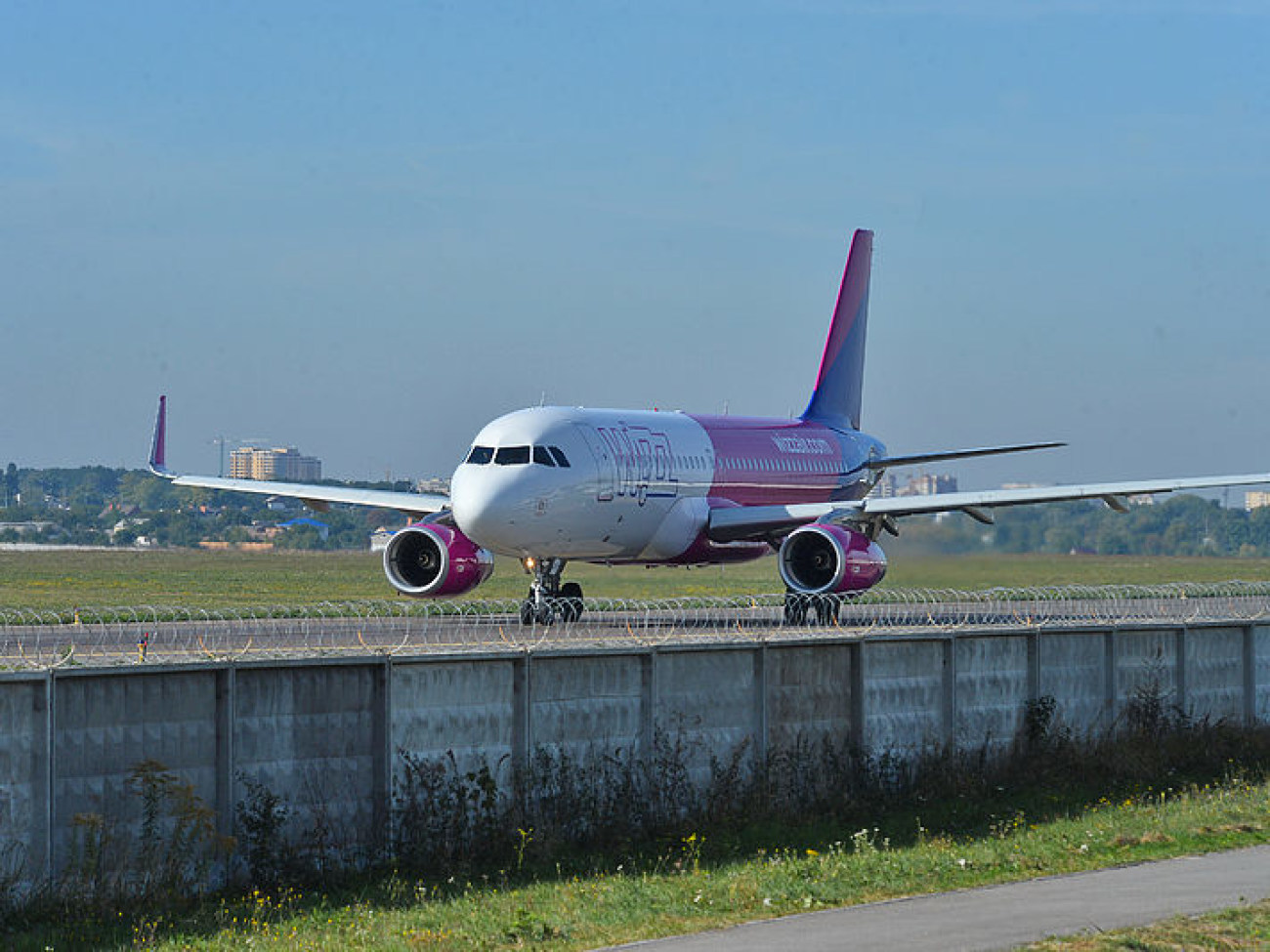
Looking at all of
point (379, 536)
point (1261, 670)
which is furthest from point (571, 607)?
point (379, 536)

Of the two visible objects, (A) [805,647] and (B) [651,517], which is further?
(B) [651,517]

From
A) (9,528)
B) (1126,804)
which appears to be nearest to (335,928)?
(1126,804)

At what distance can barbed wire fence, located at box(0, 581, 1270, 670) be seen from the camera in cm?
2942

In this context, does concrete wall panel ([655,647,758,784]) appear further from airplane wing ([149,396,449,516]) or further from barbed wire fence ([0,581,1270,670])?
airplane wing ([149,396,449,516])

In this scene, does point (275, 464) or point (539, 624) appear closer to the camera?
point (539, 624)

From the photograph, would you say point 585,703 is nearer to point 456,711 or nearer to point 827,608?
point 456,711

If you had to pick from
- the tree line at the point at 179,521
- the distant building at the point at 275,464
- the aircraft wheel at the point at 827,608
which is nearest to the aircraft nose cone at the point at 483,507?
the aircraft wheel at the point at 827,608

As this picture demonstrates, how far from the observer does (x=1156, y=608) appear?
160ft

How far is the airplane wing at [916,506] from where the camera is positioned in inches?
1658

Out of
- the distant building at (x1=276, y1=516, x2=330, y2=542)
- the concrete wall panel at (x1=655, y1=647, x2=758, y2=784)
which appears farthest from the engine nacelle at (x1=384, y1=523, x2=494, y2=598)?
the distant building at (x1=276, y1=516, x2=330, y2=542)

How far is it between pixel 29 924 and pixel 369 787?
15.3 feet

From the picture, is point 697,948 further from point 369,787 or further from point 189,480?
point 189,480

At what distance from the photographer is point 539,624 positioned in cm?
3862

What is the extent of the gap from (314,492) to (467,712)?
26523 mm
